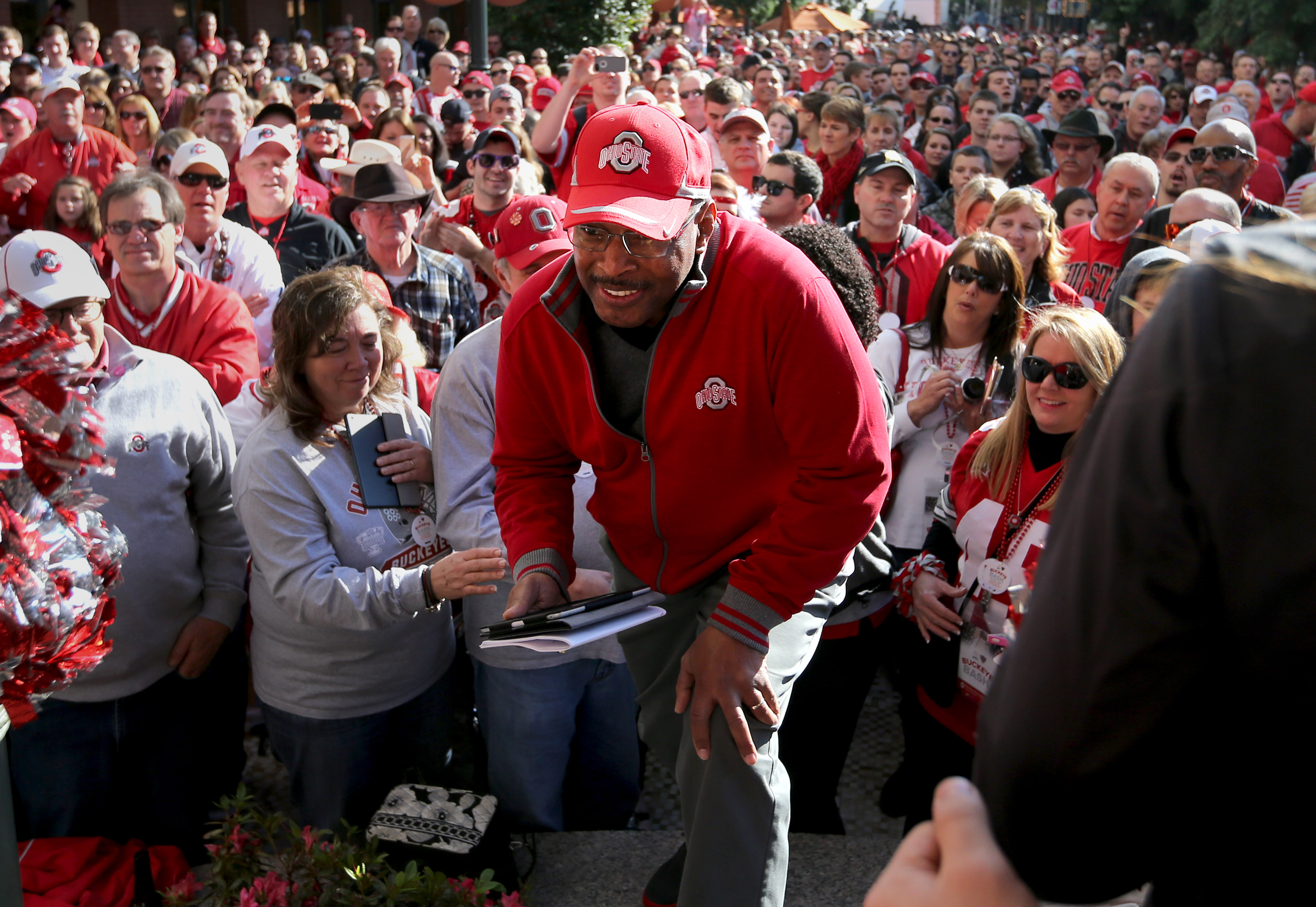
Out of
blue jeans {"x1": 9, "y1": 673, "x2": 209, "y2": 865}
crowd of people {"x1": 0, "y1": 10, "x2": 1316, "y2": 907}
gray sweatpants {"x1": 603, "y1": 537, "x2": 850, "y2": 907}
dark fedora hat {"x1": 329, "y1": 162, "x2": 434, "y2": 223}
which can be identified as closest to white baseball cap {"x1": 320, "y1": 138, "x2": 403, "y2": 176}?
crowd of people {"x1": 0, "y1": 10, "x2": 1316, "y2": 907}

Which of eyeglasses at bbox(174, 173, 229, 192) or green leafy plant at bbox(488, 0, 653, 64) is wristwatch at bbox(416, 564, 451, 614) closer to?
eyeglasses at bbox(174, 173, 229, 192)

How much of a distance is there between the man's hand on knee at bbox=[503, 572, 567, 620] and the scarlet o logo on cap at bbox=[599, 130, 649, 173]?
2.96ft

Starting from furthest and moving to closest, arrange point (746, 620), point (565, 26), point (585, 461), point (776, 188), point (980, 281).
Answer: point (565, 26)
point (776, 188)
point (980, 281)
point (585, 461)
point (746, 620)

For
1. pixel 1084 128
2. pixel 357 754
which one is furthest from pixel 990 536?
pixel 1084 128

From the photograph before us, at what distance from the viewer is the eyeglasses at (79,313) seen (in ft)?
10.6

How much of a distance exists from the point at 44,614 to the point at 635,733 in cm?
225

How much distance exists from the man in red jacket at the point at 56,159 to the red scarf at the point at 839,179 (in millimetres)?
4916

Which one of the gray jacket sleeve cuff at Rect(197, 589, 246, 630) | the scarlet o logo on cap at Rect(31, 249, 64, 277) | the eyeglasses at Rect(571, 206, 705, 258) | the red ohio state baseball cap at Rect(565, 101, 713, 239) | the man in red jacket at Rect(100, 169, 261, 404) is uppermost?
the red ohio state baseball cap at Rect(565, 101, 713, 239)

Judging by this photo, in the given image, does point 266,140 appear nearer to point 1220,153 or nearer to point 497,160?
point 497,160

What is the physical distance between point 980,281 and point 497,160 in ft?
10.5

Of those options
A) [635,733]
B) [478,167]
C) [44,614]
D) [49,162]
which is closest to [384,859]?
[635,733]

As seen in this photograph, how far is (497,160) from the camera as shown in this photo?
6289mm

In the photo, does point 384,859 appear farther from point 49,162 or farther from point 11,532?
point 49,162

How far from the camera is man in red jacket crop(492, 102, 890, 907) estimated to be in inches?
85.0
